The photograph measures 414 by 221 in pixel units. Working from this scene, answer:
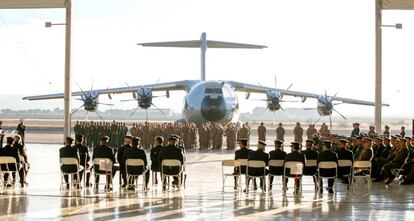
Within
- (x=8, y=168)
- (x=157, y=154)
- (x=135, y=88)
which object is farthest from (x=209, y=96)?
(x=8, y=168)

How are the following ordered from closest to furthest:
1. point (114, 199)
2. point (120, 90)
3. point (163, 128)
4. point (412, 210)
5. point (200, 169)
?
point (412, 210) < point (114, 199) < point (200, 169) < point (163, 128) < point (120, 90)

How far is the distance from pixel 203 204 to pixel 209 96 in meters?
18.7

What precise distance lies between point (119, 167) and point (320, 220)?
546 centimetres

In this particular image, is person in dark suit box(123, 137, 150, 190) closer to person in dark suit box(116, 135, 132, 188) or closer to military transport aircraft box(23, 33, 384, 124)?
person in dark suit box(116, 135, 132, 188)

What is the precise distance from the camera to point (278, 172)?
42.9ft

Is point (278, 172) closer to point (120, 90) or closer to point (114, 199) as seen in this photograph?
point (114, 199)

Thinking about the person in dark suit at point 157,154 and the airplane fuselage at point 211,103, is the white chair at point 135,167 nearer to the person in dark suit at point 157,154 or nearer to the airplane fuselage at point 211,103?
the person in dark suit at point 157,154

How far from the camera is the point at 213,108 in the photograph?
97.4 feet

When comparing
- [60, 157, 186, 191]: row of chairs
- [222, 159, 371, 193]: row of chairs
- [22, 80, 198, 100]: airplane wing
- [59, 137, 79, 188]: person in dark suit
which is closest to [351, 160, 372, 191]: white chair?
[222, 159, 371, 193]: row of chairs

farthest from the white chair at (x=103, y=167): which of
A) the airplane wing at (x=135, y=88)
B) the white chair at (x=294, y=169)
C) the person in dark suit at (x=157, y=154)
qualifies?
the airplane wing at (x=135, y=88)

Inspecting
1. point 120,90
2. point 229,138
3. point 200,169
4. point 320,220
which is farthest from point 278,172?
point 120,90

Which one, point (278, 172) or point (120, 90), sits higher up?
point (120, 90)

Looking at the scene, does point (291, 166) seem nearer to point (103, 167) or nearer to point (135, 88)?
point (103, 167)

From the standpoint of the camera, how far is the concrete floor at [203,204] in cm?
965
